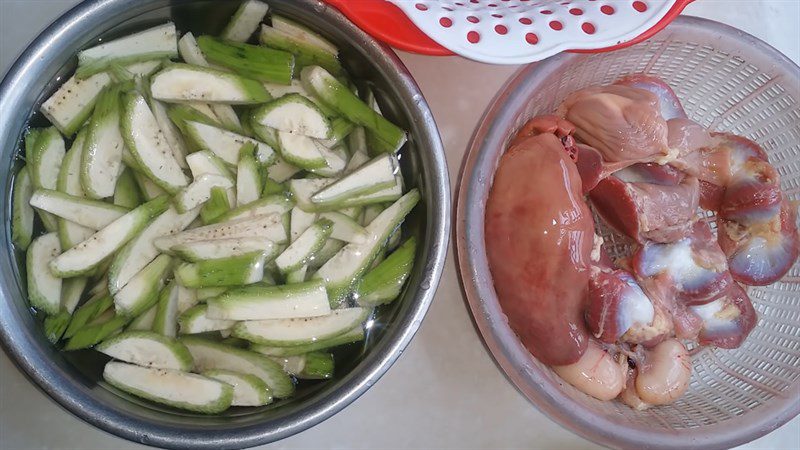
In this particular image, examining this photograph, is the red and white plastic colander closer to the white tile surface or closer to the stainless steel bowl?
the stainless steel bowl

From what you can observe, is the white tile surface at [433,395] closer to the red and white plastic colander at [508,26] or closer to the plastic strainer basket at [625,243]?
the plastic strainer basket at [625,243]

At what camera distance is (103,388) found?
82 cm

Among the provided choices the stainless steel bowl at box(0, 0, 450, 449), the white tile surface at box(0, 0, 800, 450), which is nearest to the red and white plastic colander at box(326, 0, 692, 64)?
the stainless steel bowl at box(0, 0, 450, 449)

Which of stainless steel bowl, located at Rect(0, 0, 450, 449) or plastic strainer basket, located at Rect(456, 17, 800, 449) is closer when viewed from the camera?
stainless steel bowl, located at Rect(0, 0, 450, 449)

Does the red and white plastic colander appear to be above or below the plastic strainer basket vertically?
above

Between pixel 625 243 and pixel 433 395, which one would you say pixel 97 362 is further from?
pixel 625 243

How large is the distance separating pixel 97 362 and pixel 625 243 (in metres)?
0.81

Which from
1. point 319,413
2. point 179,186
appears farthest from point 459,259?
point 179,186

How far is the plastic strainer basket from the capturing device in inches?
35.5

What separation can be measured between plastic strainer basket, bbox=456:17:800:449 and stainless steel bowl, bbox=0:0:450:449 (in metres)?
0.10

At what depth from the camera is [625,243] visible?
41.6 inches

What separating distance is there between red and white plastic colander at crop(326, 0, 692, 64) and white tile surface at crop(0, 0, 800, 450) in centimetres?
24

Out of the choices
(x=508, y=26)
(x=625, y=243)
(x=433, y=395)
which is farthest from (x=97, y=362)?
(x=625, y=243)

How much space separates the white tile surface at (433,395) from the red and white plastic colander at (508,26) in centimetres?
24
